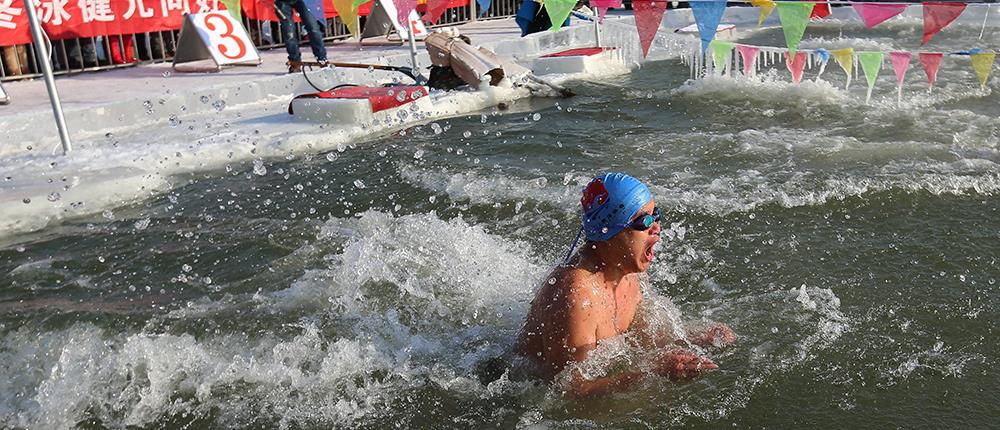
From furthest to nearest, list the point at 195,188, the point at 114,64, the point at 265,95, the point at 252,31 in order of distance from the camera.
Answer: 1. the point at 252,31
2. the point at 114,64
3. the point at 265,95
4. the point at 195,188

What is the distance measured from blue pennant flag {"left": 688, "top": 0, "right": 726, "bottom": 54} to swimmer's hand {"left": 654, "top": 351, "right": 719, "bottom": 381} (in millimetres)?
5192

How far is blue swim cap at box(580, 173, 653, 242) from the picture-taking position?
140 inches

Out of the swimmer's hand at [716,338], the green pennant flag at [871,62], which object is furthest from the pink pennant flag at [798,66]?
the swimmer's hand at [716,338]

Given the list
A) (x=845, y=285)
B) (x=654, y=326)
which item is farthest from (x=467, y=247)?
(x=845, y=285)

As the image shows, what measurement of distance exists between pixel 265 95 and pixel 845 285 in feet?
27.7

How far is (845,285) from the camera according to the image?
200 inches

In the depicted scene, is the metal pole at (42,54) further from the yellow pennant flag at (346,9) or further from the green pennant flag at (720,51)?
the green pennant flag at (720,51)

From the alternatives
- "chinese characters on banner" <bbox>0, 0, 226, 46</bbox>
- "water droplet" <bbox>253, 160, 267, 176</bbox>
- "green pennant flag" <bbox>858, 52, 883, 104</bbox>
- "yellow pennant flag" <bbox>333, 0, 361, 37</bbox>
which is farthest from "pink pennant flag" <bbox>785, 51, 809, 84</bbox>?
"chinese characters on banner" <bbox>0, 0, 226, 46</bbox>

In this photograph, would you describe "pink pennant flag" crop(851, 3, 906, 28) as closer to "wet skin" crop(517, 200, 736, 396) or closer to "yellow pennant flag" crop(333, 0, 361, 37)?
"yellow pennant flag" crop(333, 0, 361, 37)

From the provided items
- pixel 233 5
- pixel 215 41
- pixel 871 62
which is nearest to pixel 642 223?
pixel 871 62

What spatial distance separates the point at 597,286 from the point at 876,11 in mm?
6716

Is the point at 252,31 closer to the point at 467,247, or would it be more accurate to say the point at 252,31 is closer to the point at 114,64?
the point at 114,64

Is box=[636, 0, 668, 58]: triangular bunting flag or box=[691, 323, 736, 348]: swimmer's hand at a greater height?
box=[636, 0, 668, 58]: triangular bunting flag

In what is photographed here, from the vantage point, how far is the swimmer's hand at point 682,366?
3836 mm
